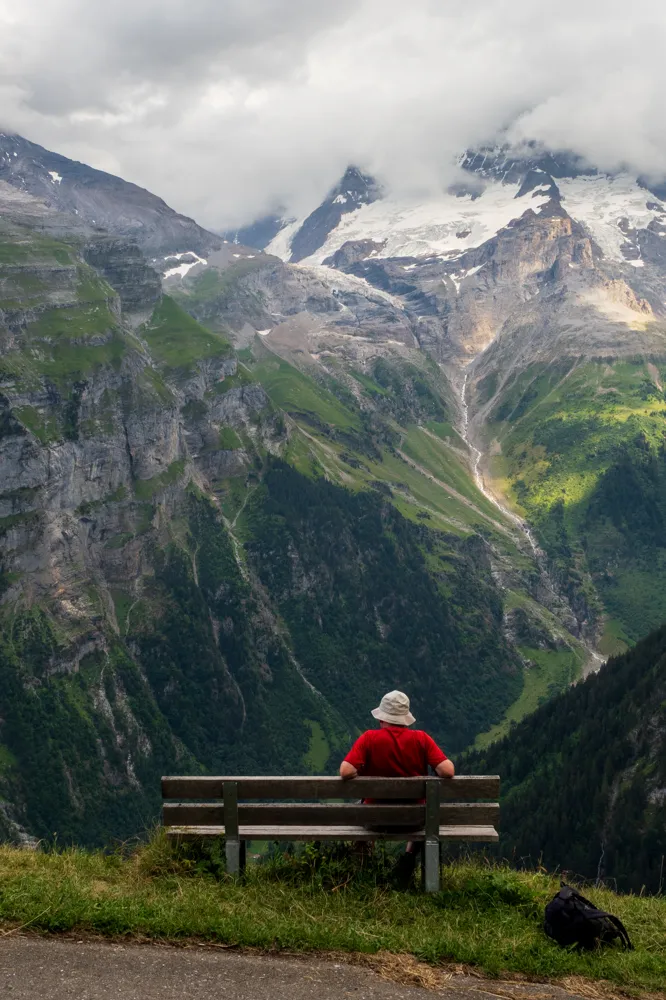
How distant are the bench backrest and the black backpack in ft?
6.73

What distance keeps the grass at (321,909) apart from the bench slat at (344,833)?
908 mm

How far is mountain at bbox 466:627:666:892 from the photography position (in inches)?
5094

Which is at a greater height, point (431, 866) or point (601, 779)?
point (431, 866)

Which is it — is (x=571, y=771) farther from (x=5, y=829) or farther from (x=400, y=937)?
(x=400, y=937)

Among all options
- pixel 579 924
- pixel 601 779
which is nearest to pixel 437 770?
pixel 579 924

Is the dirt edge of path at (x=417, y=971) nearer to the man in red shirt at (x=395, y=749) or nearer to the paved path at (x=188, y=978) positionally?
the paved path at (x=188, y=978)

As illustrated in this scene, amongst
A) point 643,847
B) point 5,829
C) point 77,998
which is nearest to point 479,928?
point 77,998

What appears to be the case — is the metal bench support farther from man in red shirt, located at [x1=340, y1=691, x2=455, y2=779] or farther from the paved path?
the paved path

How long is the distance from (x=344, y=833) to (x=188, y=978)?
4.64m

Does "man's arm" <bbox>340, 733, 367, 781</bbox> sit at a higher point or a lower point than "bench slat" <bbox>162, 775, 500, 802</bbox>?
higher

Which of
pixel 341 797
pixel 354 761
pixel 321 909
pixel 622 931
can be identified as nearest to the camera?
pixel 622 931

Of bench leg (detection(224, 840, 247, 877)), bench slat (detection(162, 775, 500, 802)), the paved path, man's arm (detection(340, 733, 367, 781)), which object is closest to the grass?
bench leg (detection(224, 840, 247, 877))

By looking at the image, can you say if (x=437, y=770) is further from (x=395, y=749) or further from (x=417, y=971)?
(x=417, y=971)

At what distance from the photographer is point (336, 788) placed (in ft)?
56.9
